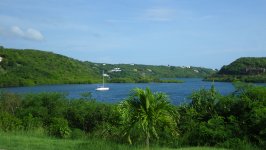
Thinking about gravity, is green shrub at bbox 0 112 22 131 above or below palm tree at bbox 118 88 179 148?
below

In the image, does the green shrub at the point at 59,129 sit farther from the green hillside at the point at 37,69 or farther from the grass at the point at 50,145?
the green hillside at the point at 37,69

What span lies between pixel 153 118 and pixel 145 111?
300 millimetres

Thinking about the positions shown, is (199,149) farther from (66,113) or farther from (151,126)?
(66,113)

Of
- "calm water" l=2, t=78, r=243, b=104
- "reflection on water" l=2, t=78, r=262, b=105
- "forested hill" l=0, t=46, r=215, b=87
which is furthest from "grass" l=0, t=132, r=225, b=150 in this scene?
"forested hill" l=0, t=46, r=215, b=87

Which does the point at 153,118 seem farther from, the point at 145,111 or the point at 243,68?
the point at 243,68

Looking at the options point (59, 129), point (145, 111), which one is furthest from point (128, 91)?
point (59, 129)

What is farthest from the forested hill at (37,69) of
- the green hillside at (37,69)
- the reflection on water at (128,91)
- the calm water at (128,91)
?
the calm water at (128,91)

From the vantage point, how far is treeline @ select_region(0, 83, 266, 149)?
12.2m

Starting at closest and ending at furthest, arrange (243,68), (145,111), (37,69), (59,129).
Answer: (145,111) < (59,129) < (243,68) < (37,69)

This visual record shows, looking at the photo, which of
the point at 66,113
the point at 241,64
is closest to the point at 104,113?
the point at 66,113

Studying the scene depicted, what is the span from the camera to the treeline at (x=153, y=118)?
40.1 feet

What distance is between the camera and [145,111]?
1196 centimetres

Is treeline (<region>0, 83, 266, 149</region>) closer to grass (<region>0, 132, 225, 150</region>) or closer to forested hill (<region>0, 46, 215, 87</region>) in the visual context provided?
grass (<region>0, 132, 225, 150</region>)

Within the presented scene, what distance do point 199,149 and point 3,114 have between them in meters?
8.64
